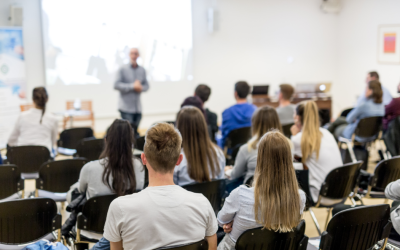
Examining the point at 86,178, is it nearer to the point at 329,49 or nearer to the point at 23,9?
the point at 23,9

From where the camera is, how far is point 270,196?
1.88 m

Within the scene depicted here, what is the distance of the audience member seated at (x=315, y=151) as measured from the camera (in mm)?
3209

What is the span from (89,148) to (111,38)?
4437 mm

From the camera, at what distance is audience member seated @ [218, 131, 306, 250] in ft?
6.07

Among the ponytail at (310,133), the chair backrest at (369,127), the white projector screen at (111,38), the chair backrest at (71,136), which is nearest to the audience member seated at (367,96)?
the chair backrest at (369,127)

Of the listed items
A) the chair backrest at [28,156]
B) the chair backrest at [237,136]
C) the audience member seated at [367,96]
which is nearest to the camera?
the chair backrest at [28,156]

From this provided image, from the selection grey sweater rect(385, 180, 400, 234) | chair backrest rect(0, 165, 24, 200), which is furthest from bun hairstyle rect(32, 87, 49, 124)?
grey sweater rect(385, 180, 400, 234)

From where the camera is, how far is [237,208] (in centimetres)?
192

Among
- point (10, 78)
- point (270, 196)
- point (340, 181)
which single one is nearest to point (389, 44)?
point (340, 181)

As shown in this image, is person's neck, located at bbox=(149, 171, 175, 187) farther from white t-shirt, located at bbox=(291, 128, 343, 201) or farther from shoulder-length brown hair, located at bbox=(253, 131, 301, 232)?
white t-shirt, located at bbox=(291, 128, 343, 201)

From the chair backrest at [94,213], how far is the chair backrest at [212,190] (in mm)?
523

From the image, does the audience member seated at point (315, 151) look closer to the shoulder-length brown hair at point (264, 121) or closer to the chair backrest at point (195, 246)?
the shoulder-length brown hair at point (264, 121)

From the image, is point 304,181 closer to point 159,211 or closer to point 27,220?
point 159,211

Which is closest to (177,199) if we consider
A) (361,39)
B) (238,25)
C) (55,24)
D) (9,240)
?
(9,240)
